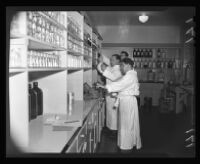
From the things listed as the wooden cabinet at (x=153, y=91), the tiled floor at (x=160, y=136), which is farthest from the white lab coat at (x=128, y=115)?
A: the wooden cabinet at (x=153, y=91)

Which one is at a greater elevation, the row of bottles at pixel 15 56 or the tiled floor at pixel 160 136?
the row of bottles at pixel 15 56

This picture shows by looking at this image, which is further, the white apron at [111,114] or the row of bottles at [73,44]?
the white apron at [111,114]

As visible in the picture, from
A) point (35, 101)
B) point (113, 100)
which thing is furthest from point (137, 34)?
point (35, 101)

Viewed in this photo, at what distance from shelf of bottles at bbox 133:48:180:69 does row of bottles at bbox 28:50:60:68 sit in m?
4.73

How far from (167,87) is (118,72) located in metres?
2.62

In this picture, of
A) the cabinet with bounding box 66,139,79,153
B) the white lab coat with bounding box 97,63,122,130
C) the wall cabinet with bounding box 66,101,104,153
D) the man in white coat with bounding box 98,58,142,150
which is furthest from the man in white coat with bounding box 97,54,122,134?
the cabinet with bounding box 66,139,79,153

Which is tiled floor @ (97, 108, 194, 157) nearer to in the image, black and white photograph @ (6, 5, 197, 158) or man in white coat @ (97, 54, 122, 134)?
black and white photograph @ (6, 5, 197, 158)

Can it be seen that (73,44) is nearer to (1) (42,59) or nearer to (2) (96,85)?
(1) (42,59)

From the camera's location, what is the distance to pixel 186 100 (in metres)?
5.88

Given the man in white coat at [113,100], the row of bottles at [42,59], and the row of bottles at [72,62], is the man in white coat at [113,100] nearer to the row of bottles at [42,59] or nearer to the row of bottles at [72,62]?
the row of bottles at [72,62]

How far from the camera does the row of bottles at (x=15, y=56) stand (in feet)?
4.59

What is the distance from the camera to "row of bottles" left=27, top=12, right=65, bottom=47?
61.8 inches

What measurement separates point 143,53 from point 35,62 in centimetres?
528
